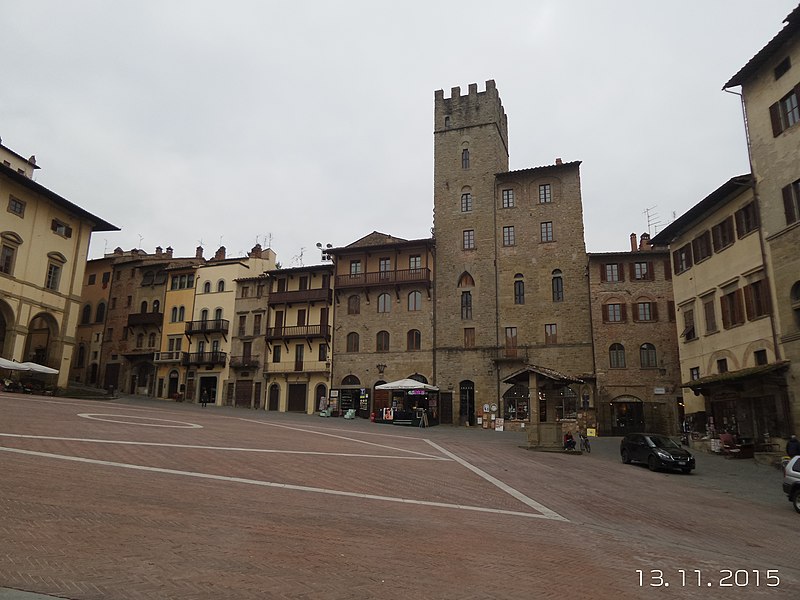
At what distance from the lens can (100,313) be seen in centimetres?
5391

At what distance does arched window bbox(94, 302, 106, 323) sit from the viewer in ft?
176

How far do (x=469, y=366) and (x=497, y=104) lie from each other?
22.7 m

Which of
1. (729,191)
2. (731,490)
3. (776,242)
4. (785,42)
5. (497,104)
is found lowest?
(731,490)

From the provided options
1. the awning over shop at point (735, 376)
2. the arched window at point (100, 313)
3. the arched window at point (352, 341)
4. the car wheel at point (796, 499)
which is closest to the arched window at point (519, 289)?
the arched window at point (352, 341)

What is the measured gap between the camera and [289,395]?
45.7m

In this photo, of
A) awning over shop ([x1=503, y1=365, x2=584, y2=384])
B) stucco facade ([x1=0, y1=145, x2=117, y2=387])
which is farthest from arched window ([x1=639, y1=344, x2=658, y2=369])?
stucco facade ([x1=0, y1=145, x2=117, y2=387])

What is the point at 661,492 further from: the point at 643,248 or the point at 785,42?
the point at 643,248

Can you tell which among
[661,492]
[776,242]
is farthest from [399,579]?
[776,242]

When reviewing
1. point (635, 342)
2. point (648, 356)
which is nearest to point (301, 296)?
point (635, 342)

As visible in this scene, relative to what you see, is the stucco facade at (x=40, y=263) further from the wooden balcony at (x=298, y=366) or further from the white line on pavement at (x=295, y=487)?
the white line on pavement at (x=295, y=487)

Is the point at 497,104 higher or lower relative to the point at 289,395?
higher

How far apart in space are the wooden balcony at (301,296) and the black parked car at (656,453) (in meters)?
28.1

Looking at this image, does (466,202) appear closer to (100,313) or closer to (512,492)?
(512,492)

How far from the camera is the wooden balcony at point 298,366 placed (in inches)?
1764
